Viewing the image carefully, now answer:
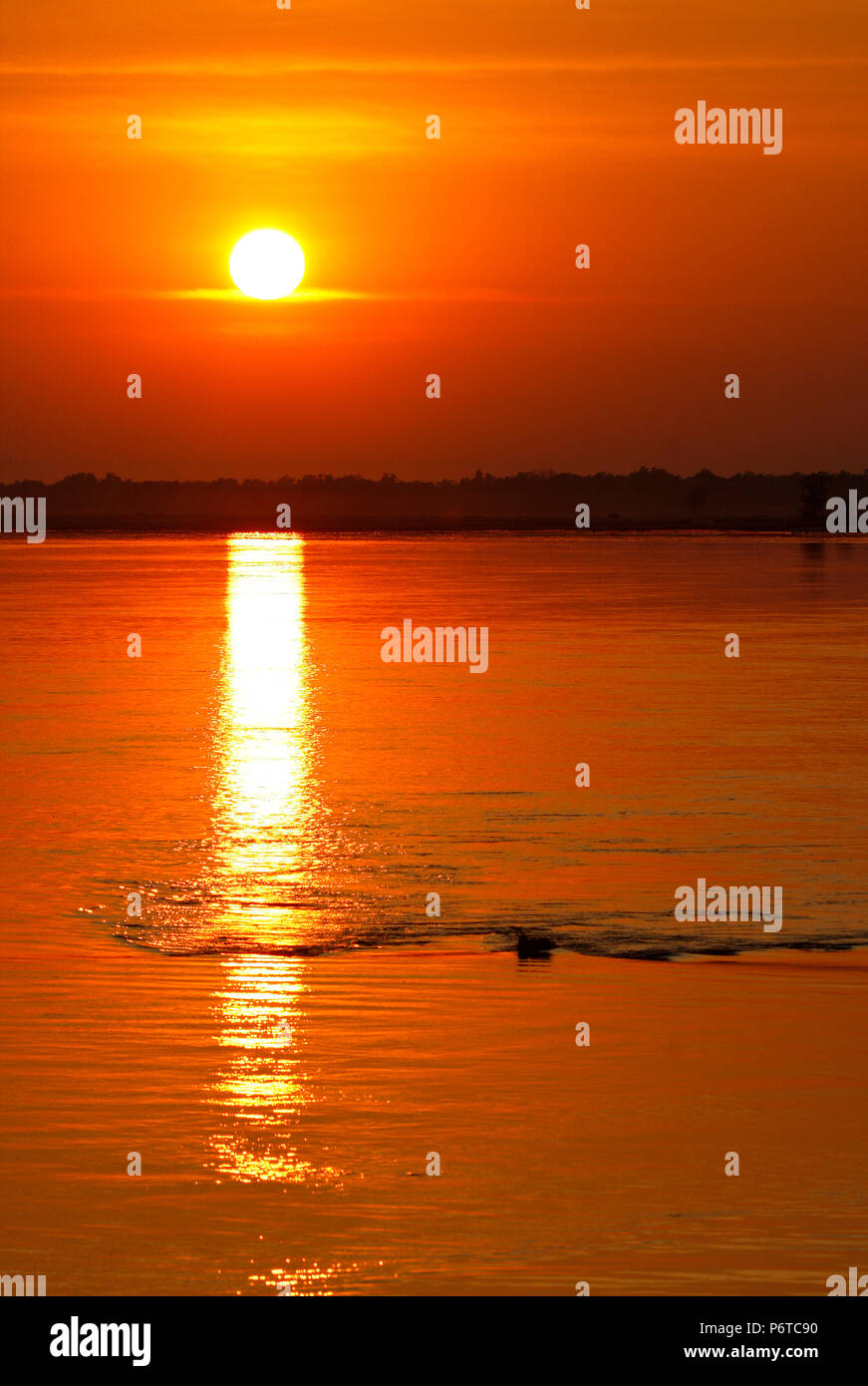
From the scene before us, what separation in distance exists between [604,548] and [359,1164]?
6143 inches

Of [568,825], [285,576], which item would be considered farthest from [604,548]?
[568,825]

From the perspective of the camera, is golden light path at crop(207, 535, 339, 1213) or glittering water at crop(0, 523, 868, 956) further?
glittering water at crop(0, 523, 868, 956)

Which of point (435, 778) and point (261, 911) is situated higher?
point (435, 778)

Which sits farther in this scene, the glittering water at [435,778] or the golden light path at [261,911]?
the glittering water at [435,778]

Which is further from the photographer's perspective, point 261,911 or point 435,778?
point 435,778

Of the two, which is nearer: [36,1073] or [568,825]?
[36,1073]

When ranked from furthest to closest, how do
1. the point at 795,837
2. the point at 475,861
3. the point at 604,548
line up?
the point at 604,548
the point at 795,837
the point at 475,861

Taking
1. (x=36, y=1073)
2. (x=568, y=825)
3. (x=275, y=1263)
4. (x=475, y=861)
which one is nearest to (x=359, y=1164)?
(x=275, y=1263)

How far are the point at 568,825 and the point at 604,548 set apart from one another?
143m

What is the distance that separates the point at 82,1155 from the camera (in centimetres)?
1337

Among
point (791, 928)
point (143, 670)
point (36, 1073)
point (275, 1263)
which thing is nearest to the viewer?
point (275, 1263)
